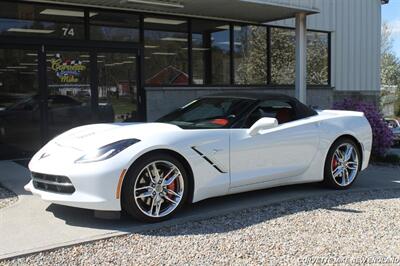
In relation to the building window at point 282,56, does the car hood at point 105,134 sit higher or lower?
lower

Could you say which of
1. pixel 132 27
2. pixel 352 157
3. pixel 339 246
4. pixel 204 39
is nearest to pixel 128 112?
pixel 132 27

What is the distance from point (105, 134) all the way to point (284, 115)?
2.42 meters

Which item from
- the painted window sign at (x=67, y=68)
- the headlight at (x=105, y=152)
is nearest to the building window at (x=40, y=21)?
the painted window sign at (x=67, y=68)

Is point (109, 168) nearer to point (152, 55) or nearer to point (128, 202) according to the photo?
point (128, 202)

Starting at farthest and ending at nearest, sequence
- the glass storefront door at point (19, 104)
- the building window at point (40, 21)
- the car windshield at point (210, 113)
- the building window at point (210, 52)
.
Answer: the building window at point (210, 52) < the building window at point (40, 21) < the glass storefront door at point (19, 104) < the car windshield at point (210, 113)

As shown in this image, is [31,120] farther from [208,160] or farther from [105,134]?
[208,160]

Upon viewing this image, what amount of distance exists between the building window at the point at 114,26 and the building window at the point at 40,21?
28cm

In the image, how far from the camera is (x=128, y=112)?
35.9 ft

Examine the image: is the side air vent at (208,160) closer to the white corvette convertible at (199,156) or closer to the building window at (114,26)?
the white corvette convertible at (199,156)

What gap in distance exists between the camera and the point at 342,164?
274 inches

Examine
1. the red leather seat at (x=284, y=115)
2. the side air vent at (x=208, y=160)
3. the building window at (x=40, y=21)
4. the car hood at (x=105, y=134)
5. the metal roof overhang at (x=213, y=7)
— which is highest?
the metal roof overhang at (x=213, y=7)

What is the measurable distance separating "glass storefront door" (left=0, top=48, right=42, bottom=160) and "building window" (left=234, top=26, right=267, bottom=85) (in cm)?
517

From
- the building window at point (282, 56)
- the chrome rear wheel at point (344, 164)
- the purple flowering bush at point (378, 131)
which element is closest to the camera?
the chrome rear wheel at point (344, 164)

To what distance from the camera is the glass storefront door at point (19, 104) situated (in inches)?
364
